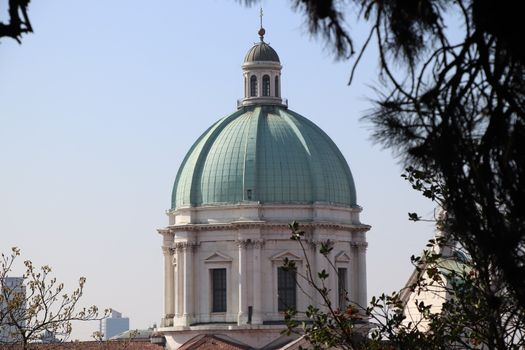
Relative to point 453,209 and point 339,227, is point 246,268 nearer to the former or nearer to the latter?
point 339,227

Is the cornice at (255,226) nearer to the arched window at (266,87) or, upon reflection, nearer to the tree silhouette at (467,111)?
the arched window at (266,87)

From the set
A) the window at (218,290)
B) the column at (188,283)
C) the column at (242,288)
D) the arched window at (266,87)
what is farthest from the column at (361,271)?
the arched window at (266,87)

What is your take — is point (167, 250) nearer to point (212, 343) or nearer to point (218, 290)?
point (218, 290)

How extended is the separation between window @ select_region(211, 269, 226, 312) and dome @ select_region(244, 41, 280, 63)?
12.1m

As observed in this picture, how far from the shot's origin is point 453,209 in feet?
52.4

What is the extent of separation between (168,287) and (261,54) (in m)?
14.3

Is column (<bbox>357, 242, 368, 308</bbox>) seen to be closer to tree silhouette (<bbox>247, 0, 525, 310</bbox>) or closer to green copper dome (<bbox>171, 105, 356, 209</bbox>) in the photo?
green copper dome (<bbox>171, 105, 356, 209</bbox>)

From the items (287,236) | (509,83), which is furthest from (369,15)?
(287,236)

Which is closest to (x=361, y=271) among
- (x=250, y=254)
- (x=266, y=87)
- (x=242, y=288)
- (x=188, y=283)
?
(x=250, y=254)

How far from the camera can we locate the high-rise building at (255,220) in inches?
3524

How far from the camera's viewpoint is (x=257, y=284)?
8938cm

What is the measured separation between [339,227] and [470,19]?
75.4m

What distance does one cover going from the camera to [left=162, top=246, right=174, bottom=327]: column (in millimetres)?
93188

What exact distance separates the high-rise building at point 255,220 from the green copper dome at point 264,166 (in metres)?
0.06
